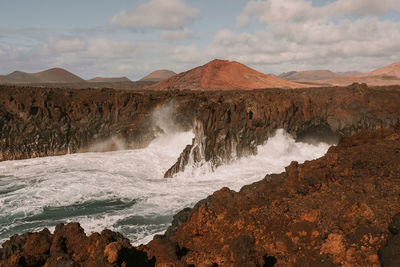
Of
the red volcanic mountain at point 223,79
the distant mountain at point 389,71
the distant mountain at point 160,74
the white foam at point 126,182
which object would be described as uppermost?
the distant mountain at point 160,74

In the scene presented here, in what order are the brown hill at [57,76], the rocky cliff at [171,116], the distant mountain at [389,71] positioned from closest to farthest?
the rocky cliff at [171,116] < the distant mountain at [389,71] < the brown hill at [57,76]

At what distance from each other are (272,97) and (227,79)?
1779cm

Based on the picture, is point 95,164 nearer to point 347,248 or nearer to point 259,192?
point 259,192

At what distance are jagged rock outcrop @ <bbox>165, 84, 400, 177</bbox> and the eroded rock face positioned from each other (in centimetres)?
936

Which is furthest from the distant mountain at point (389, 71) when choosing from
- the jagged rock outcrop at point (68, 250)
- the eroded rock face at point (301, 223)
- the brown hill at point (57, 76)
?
the jagged rock outcrop at point (68, 250)

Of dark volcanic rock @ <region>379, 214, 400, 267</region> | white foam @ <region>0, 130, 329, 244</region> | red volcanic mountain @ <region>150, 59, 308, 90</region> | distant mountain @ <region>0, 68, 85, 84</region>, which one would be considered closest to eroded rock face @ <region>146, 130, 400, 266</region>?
dark volcanic rock @ <region>379, 214, 400, 267</region>

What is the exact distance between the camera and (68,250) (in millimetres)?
4539

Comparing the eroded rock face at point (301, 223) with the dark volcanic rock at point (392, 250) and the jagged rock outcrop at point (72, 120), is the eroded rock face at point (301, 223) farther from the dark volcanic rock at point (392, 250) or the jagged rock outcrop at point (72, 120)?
the jagged rock outcrop at point (72, 120)

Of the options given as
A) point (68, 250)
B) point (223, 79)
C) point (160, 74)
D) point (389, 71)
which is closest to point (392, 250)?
point (68, 250)

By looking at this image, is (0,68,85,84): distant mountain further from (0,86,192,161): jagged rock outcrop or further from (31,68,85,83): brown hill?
(0,86,192,161): jagged rock outcrop

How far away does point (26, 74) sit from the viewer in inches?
3248

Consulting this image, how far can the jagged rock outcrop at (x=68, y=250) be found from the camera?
391 cm

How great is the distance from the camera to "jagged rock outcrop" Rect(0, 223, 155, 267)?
12.8ft

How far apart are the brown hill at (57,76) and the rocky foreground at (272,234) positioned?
278 ft
